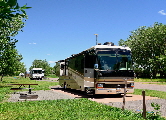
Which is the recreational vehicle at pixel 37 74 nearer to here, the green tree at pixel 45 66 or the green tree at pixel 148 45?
the green tree at pixel 148 45

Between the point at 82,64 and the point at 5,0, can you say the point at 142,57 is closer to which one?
the point at 82,64

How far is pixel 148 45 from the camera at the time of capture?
2233 inches

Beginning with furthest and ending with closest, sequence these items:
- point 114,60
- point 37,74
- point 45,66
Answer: point 45,66, point 37,74, point 114,60

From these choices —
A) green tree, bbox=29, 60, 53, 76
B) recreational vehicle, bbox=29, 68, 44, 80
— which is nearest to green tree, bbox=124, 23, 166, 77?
recreational vehicle, bbox=29, 68, 44, 80

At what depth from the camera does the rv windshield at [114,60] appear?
1355cm

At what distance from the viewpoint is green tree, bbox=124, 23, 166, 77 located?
177 feet

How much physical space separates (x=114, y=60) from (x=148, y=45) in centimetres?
4561

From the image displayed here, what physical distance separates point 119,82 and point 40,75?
41855 millimetres

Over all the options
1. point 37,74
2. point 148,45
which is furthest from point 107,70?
point 148,45

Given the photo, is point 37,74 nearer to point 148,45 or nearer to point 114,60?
point 148,45

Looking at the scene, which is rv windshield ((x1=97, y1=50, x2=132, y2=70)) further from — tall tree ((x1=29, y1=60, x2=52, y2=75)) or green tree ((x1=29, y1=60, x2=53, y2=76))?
tall tree ((x1=29, y1=60, x2=52, y2=75))

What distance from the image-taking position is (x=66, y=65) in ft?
66.9

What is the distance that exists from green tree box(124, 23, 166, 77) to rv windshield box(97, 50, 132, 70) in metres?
39.2

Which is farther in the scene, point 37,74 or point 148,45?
point 148,45
